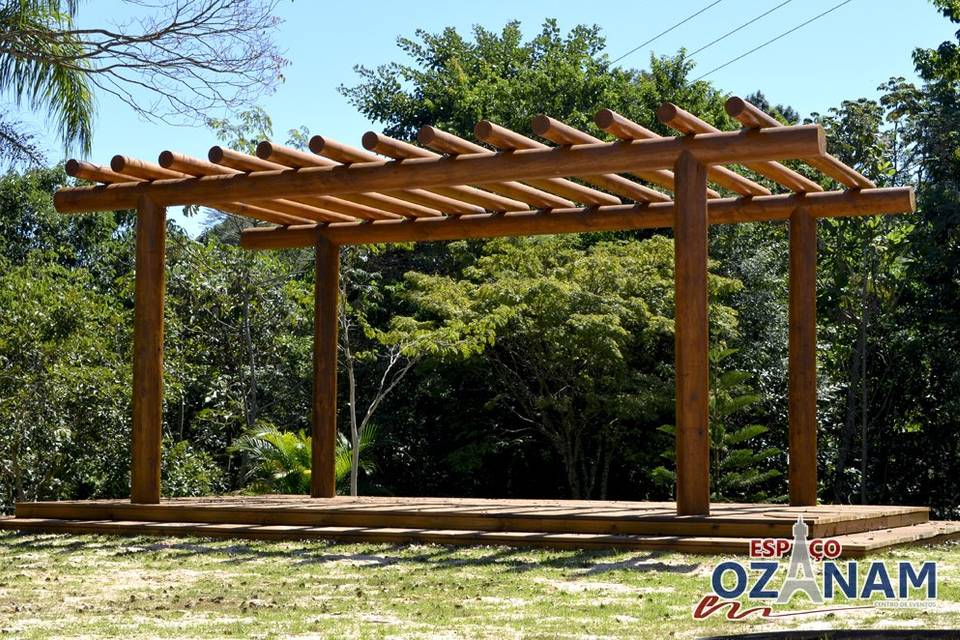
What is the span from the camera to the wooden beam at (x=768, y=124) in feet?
26.6

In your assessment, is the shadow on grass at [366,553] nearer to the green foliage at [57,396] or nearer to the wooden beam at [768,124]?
the wooden beam at [768,124]

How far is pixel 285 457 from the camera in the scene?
15.0 metres

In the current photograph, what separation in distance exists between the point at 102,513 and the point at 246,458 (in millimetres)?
6921

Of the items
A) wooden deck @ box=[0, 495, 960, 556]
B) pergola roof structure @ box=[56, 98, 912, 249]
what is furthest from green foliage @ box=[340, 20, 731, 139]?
wooden deck @ box=[0, 495, 960, 556]

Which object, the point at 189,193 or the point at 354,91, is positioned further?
the point at 354,91

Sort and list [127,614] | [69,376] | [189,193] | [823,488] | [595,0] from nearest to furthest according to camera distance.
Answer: [127,614]
[189,193]
[69,376]
[823,488]
[595,0]

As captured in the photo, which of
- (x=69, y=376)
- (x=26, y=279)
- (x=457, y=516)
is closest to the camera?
(x=457, y=516)

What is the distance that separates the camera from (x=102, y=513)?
34.1ft

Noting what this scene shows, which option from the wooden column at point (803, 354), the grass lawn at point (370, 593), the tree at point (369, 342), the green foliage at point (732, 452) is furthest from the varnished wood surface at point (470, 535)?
the green foliage at point (732, 452)

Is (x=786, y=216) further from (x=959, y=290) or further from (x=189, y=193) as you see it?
(x=959, y=290)

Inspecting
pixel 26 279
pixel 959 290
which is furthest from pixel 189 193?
pixel 959 290

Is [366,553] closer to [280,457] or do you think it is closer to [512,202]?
[512,202]

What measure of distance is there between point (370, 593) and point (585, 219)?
16.4ft

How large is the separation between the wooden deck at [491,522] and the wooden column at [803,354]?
79 centimetres
